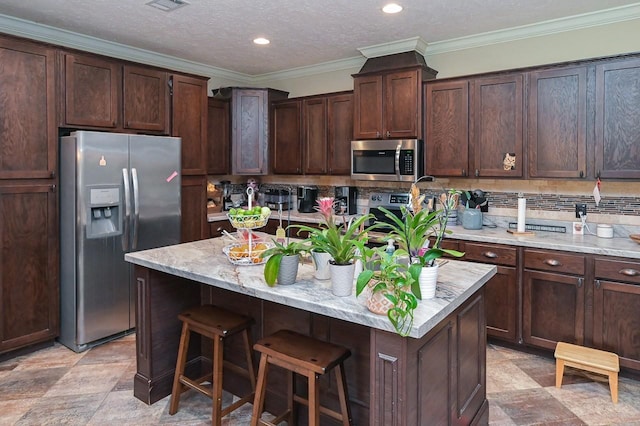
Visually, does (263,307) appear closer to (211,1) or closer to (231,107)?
(211,1)

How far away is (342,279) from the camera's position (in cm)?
186

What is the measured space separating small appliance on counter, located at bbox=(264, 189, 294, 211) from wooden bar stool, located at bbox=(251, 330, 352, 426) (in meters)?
3.28

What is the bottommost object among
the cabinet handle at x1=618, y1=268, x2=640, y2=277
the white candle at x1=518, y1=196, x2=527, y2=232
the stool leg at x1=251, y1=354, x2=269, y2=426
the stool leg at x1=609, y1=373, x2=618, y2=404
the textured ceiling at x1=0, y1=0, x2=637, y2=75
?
the stool leg at x1=609, y1=373, x2=618, y2=404

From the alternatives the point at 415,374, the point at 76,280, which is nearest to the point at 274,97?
the point at 76,280

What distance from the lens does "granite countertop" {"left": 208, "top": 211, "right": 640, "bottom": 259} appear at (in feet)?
9.93

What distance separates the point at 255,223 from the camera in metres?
2.46

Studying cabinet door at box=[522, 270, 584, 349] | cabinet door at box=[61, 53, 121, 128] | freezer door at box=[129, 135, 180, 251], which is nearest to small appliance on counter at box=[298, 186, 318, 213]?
freezer door at box=[129, 135, 180, 251]

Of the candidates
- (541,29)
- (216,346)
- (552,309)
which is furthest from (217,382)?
(541,29)

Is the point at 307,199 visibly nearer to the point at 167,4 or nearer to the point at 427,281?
the point at 167,4

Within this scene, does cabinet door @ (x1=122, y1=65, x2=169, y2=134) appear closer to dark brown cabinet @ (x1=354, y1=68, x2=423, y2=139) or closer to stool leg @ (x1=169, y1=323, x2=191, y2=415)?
dark brown cabinet @ (x1=354, y1=68, x2=423, y2=139)

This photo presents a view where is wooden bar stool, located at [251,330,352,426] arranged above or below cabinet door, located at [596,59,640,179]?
below

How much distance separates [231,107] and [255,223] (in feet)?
10.2

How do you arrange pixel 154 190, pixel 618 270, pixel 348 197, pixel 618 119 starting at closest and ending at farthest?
pixel 618 270 → pixel 618 119 → pixel 154 190 → pixel 348 197

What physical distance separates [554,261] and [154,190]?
11.0 ft
